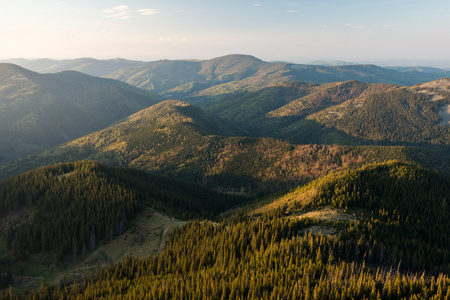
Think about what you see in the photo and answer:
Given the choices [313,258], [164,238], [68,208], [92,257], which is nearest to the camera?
[313,258]

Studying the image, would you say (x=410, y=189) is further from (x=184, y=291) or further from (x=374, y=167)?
(x=184, y=291)

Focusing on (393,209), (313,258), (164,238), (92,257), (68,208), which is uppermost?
(313,258)

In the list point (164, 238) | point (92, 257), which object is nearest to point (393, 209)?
point (164, 238)

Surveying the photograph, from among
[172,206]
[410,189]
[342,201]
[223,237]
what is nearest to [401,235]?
[342,201]

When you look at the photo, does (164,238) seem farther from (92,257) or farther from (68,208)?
(68,208)

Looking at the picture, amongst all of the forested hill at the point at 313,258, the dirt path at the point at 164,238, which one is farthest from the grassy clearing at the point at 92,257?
the forested hill at the point at 313,258

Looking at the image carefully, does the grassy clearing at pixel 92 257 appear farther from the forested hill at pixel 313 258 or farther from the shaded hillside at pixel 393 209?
the shaded hillside at pixel 393 209
